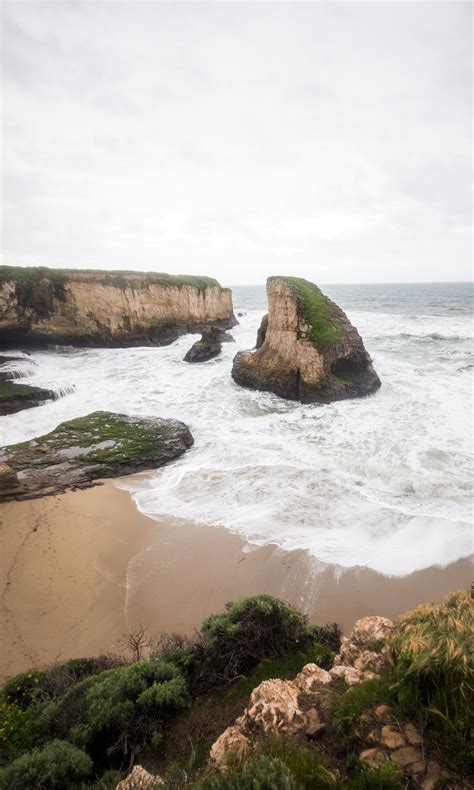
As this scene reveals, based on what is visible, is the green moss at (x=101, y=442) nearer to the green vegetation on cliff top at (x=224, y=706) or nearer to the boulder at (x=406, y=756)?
the green vegetation on cliff top at (x=224, y=706)

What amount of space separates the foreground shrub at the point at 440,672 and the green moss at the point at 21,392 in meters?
16.7

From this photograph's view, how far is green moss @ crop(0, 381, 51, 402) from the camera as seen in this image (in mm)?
15695

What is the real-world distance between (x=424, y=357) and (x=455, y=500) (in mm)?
17122

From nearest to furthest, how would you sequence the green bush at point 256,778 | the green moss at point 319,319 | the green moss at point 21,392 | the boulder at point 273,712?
1. the green bush at point 256,778
2. the boulder at point 273,712
3. the green moss at point 21,392
4. the green moss at point 319,319

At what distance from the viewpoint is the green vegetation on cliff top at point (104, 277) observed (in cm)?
2481

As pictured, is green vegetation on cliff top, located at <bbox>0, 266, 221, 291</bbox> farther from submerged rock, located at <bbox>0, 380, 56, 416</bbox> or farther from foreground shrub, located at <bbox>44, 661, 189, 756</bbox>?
foreground shrub, located at <bbox>44, 661, 189, 756</bbox>

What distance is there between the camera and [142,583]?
6.88 meters

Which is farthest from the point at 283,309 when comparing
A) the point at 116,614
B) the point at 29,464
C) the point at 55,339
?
the point at 55,339

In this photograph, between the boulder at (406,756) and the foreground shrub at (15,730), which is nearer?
the boulder at (406,756)

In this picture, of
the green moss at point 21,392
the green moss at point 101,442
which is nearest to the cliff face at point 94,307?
the green moss at point 21,392

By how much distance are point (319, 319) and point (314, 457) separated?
8573 mm

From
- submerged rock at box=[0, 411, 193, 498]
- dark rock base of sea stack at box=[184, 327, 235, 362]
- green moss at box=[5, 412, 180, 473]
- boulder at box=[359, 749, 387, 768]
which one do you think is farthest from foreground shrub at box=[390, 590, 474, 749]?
dark rock base of sea stack at box=[184, 327, 235, 362]

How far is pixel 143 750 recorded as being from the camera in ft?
11.2

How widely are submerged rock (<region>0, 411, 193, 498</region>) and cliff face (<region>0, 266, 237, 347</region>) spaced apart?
15612mm
